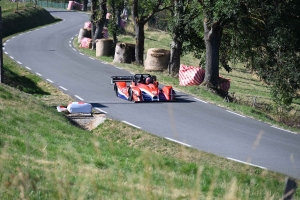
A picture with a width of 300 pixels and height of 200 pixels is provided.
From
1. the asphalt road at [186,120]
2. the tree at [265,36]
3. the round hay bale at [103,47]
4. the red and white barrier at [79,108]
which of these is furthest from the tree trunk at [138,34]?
the red and white barrier at [79,108]

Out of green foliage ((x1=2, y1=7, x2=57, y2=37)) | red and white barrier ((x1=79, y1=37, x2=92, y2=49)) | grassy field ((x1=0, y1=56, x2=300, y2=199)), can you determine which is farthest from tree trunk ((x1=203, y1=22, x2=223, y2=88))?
green foliage ((x1=2, y1=7, x2=57, y2=37))

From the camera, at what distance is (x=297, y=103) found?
35438 mm

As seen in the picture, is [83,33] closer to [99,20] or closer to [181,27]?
[99,20]

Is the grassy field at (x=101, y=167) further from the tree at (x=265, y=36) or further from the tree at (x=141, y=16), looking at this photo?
the tree at (x=141, y=16)

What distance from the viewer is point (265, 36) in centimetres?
2384

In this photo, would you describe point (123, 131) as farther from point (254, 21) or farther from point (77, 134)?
Result: point (254, 21)

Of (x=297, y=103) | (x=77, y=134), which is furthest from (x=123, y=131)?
(x=297, y=103)

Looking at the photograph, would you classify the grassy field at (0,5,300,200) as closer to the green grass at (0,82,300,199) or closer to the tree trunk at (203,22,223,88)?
the green grass at (0,82,300,199)

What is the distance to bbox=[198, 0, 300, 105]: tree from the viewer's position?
21.6 m

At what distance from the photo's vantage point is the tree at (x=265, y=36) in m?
21.6

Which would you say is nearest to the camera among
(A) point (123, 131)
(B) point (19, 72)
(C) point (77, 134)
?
(C) point (77, 134)

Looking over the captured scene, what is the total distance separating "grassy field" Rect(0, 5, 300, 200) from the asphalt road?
0.70 meters

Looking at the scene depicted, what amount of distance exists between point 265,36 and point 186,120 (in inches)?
284

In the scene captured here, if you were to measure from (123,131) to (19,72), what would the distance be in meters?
12.5
